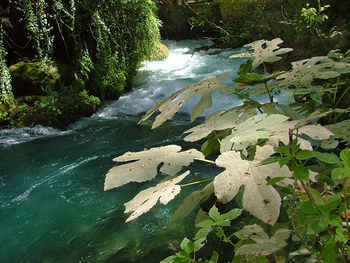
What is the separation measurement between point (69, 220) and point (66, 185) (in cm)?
69

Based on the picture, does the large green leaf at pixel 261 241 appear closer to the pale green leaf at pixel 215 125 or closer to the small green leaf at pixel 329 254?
the small green leaf at pixel 329 254

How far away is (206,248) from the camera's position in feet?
7.30

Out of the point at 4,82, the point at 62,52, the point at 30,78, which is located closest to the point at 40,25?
the point at 62,52

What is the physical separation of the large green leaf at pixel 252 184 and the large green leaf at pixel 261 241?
0.44 ft

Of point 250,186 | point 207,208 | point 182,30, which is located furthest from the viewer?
point 182,30

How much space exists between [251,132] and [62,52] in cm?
606

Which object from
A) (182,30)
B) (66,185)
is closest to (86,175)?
(66,185)

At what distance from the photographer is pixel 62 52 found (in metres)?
6.06

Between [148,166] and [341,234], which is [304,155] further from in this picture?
[148,166]

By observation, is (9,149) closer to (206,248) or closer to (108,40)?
(108,40)

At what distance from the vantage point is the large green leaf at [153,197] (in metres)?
0.70

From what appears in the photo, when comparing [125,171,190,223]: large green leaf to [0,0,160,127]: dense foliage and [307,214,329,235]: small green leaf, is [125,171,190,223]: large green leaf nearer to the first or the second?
[307,214,329,235]: small green leaf

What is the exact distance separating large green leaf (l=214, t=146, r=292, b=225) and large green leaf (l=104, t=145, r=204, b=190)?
13 cm

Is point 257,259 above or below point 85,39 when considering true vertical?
below
